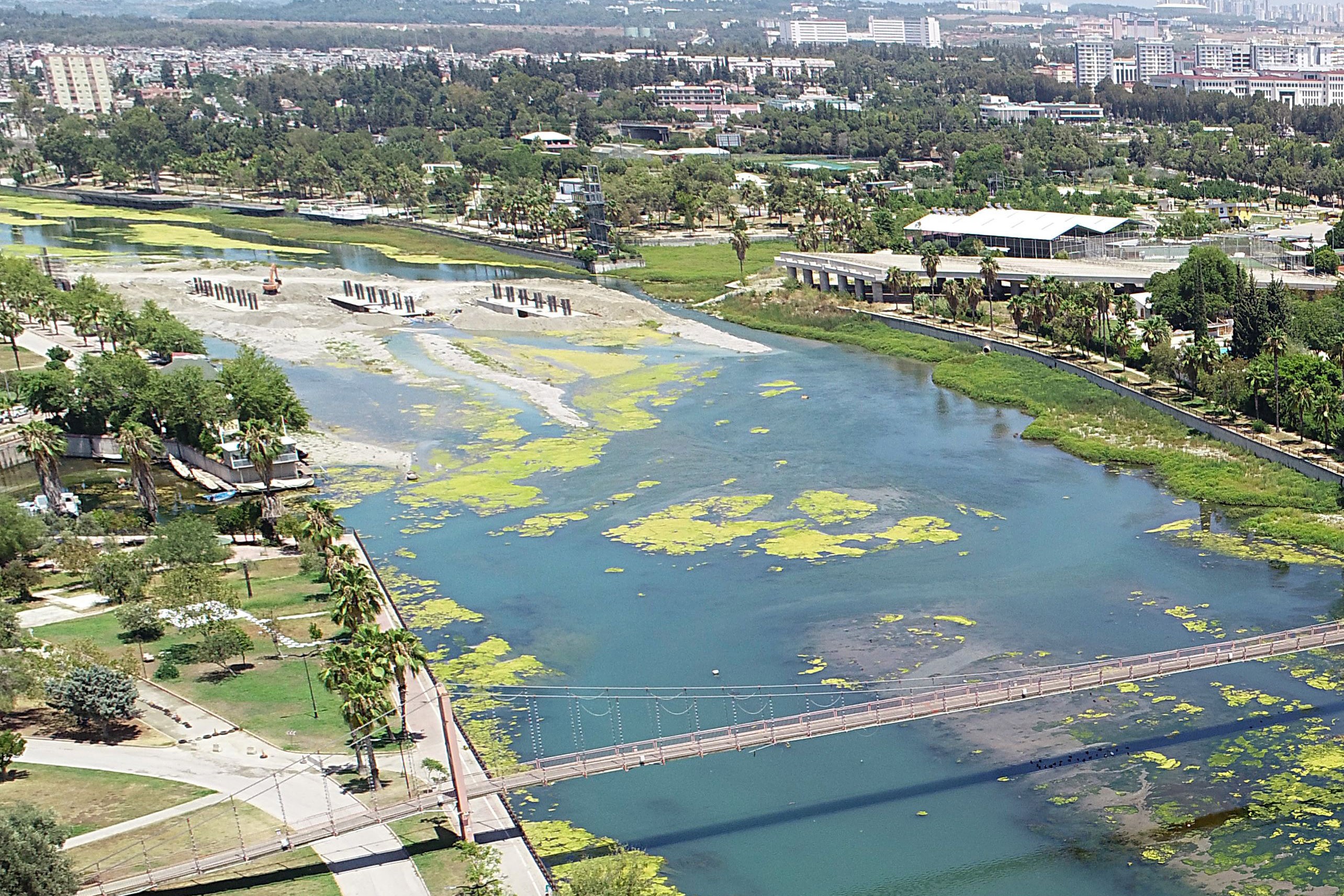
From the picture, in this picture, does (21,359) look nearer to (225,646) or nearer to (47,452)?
Answer: (47,452)

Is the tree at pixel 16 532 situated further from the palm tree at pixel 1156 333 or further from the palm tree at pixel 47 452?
the palm tree at pixel 1156 333

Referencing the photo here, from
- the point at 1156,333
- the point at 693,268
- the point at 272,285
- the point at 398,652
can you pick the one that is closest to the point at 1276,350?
the point at 1156,333

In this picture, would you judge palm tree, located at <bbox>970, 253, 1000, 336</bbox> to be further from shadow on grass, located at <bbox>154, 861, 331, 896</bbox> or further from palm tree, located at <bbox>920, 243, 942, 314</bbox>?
shadow on grass, located at <bbox>154, 861, 331, 896</bbox>

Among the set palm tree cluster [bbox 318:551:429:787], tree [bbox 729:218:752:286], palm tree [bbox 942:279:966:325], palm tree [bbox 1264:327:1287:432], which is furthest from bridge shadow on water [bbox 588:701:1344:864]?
tree [bbox 729:218:752:286]

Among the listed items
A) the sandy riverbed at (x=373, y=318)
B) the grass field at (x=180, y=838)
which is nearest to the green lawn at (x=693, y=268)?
the sandy riverbed at (x=373, y=318)

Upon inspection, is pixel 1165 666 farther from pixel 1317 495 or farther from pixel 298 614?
pixel 298 614

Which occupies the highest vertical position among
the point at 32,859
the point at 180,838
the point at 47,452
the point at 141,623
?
the point at 47,452
